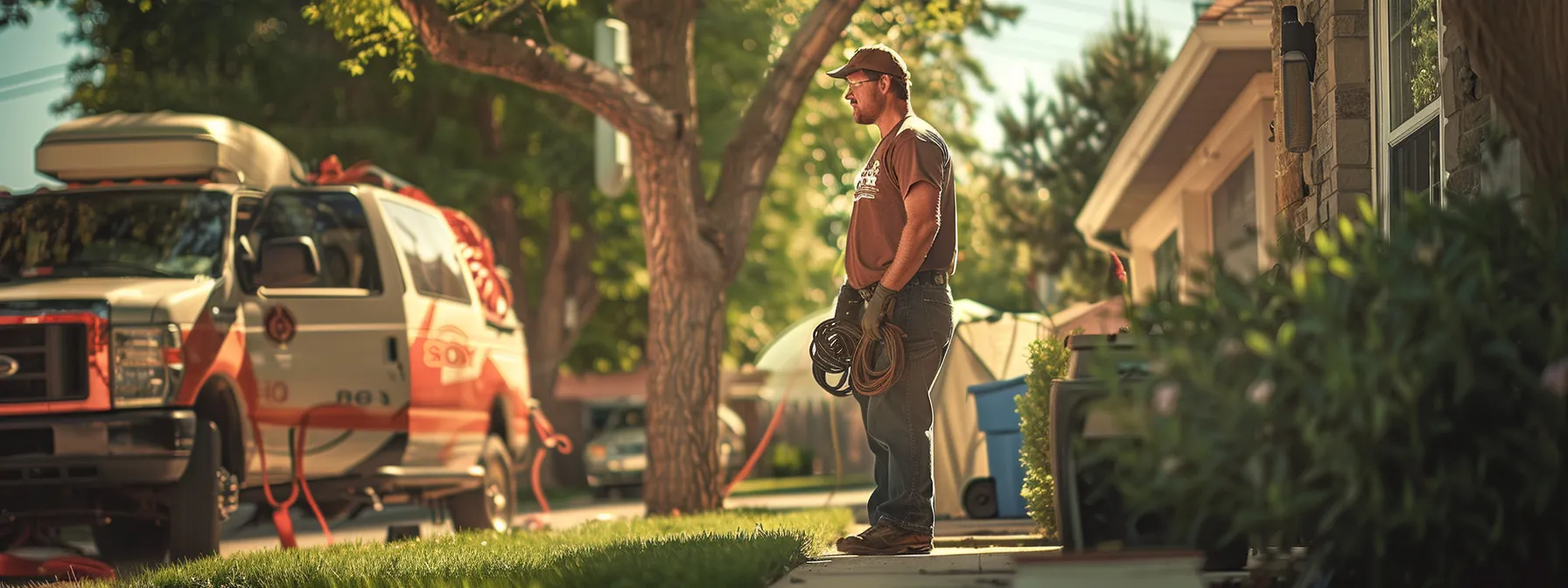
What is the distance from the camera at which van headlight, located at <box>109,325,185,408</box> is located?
382 inches

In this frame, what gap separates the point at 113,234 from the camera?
10633 mm

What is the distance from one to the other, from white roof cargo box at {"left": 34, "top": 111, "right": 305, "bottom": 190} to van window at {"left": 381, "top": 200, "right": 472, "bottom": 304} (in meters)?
1.07

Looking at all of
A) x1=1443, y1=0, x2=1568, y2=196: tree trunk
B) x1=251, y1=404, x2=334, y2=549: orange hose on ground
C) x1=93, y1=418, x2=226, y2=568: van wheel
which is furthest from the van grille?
x1=1443, y1=0, x2=1568, y2=196: tree trunk

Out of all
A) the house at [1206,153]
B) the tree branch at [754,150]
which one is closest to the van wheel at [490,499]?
the tree branch at [754,150]

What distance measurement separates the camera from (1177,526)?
473 centimetres

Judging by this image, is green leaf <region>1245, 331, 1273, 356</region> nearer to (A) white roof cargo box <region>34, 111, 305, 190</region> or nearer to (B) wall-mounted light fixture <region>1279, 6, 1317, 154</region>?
(B) wall-mounted light fixture <region>1279, 6, 1317, 154</region>

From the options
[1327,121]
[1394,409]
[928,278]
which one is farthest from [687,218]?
[1394,409]

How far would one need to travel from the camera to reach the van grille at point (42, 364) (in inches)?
379

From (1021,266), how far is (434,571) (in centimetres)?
3280

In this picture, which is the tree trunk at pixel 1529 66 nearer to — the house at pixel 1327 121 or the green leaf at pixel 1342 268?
the house at pixel 1327 121

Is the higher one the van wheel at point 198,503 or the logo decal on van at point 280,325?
the logo decal on van at point 280,325

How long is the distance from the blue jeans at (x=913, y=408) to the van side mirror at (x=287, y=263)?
14.3 feet

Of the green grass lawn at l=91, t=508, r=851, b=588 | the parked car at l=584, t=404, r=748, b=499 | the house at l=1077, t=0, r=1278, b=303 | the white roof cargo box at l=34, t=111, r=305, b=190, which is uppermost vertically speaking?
the house at l=1077, t=0, r=1278, b=303

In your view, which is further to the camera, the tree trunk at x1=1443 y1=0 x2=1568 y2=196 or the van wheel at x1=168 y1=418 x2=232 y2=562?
the van wheel at x1=168 y1=418 x2=232 y2=562
